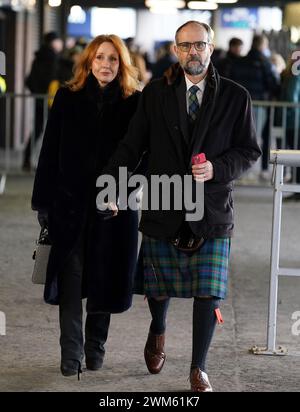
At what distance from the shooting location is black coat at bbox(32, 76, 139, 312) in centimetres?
594

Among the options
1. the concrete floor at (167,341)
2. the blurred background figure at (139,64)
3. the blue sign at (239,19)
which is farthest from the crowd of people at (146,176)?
the blue sign at (239,19)

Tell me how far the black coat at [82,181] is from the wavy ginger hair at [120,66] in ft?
0.13

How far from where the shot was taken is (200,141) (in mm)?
5633

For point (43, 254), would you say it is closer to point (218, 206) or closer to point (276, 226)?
point (218, 206)

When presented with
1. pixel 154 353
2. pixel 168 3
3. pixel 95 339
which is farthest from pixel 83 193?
pixel 168 3

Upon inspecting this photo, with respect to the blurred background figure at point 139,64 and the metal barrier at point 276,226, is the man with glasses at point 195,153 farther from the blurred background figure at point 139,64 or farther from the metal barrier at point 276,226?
the blurred background figure at point 139,64

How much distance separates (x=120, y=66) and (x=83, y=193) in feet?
2.51

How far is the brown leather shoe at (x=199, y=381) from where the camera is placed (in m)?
5.64

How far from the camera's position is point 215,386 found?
584cm

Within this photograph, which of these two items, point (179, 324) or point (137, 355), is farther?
point (179, 324)

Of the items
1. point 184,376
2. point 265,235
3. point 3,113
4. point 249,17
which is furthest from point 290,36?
point 184,376

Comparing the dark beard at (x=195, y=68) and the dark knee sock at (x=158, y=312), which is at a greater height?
the dark beard at (x=195, y=68)

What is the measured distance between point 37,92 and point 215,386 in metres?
11.3
